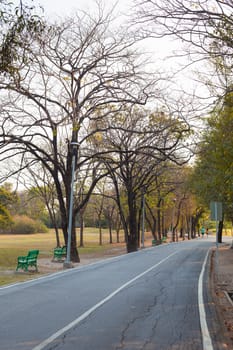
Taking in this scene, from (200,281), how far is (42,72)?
14986 millimetres

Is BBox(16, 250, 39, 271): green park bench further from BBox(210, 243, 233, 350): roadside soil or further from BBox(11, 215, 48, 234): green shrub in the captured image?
BBox(11, 215, 48, 234): green shrub

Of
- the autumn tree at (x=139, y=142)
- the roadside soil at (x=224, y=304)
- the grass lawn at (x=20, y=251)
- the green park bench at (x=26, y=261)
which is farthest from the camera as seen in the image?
the autumn tree at (x=139, y=142)

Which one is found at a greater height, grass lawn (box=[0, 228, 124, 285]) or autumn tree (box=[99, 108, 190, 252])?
autumn tree (box=[99, 108, 190, 252])

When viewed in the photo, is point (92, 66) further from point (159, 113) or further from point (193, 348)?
point (193, 348)

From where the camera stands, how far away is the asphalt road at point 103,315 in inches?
314

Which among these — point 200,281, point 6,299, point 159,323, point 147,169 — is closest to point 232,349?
point 159,323

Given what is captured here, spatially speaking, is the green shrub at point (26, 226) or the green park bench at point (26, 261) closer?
the green park bench at point (26, 261)

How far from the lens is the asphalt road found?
798 centimetres

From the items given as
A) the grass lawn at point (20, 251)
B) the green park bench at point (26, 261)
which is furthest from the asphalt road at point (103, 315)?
the green park bench at point (26, 261)

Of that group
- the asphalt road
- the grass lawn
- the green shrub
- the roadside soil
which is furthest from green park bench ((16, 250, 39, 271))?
the green shrub

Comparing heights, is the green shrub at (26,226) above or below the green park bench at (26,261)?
above

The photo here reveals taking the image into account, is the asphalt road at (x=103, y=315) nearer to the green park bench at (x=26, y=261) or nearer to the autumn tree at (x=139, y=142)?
the green park bench at (x=26, y=261)

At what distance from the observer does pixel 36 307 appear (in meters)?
11.4

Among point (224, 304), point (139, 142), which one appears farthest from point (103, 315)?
point (139, 142)
